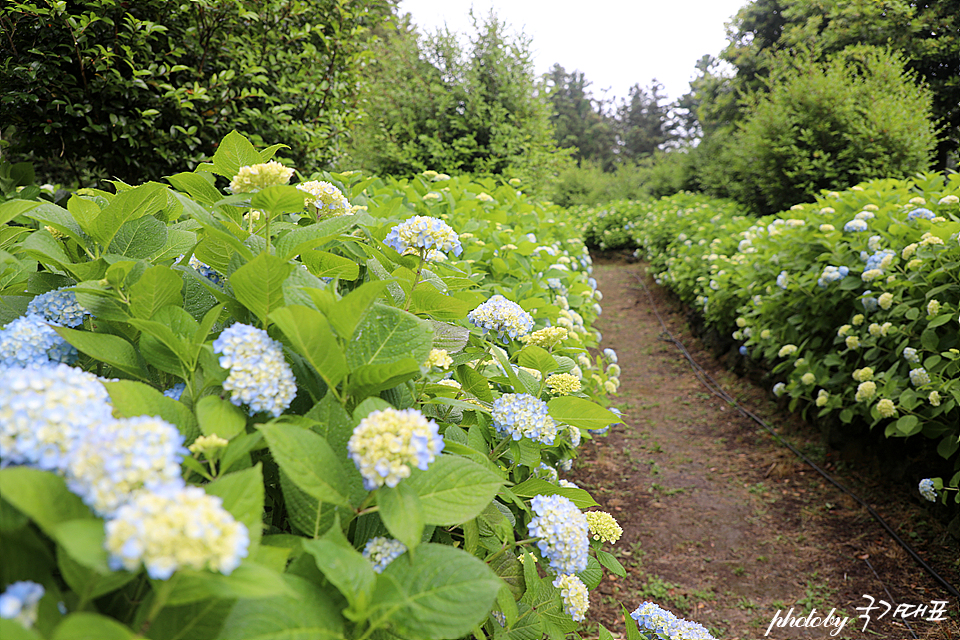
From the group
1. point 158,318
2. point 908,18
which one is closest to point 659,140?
point 908,18

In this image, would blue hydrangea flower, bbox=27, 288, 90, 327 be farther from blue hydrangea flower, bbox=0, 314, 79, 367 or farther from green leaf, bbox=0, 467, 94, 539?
green leaf, bbox=0, 467, 94, 539

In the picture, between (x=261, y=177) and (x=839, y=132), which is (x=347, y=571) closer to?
(x=261, y=177)

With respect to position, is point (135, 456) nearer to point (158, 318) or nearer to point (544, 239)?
point (158, 318)

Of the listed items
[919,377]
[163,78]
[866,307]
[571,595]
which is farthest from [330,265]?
[866,307]

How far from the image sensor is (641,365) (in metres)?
6.86

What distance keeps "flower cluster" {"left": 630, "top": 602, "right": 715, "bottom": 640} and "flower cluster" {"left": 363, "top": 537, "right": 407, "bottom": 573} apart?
81 centimetres

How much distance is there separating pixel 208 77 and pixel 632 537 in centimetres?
400

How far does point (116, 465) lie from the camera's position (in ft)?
1.56

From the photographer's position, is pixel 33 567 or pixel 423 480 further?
pixel 423 480

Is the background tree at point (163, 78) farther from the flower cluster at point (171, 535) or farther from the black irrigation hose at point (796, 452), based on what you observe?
the black irrigation hose at point (796, 452)

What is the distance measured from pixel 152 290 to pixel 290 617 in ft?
1.79

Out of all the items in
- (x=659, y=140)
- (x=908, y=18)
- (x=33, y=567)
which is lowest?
(x=33, y=567)

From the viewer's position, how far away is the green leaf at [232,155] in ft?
3.80

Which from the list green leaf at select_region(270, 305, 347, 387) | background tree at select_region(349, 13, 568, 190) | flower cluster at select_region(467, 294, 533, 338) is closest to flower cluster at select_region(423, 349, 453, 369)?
green leaf at select_region(270, 305, 347, 387)
